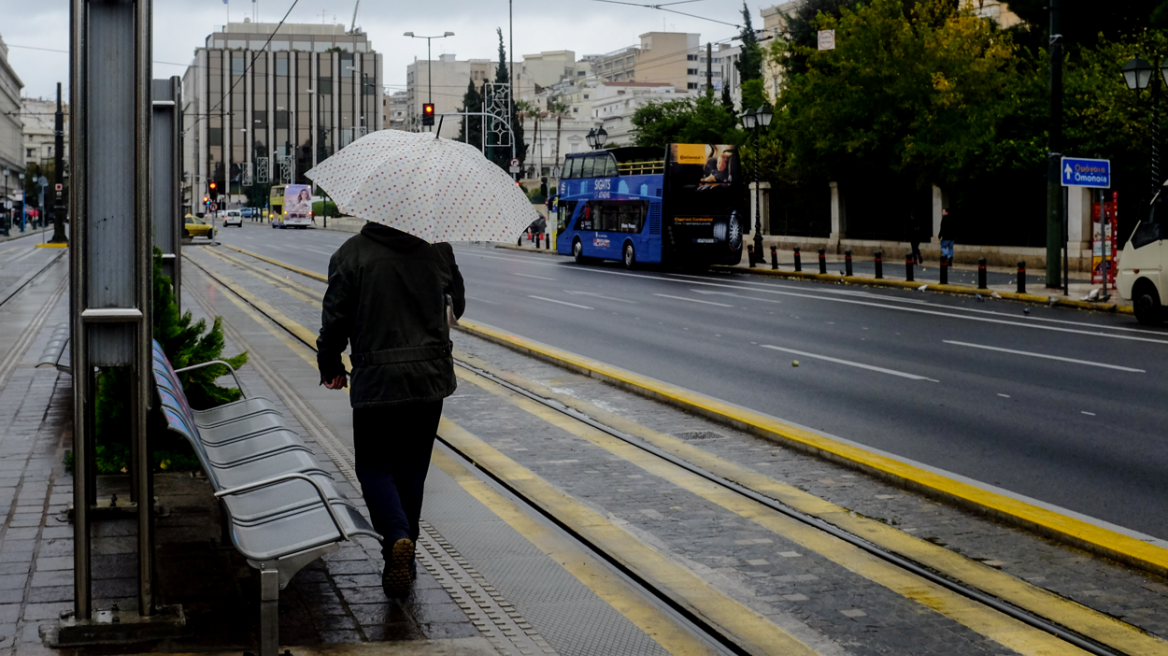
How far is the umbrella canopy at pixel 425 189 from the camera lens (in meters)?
5.04

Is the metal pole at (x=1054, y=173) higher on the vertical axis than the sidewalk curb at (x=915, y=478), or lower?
higher

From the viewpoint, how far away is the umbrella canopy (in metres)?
5.04

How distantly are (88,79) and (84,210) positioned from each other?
0.45m

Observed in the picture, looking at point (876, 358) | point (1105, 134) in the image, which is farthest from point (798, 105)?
point (876, 358)

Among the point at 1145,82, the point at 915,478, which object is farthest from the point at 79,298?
the point at 1145,82

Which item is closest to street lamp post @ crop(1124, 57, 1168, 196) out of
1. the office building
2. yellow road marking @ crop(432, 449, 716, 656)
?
yellow road marking @ crop(432, 449, 716, 656)

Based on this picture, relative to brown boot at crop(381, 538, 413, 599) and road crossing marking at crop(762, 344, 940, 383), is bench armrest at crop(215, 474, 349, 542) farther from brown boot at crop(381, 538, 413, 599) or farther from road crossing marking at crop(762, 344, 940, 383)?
road crossing marking at crop(762, 344, 940, 383)

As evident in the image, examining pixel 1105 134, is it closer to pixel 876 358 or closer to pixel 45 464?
pixel 876 358

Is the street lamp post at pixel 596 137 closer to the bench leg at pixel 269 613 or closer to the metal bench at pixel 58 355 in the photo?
the metal bench at pixel 58 355

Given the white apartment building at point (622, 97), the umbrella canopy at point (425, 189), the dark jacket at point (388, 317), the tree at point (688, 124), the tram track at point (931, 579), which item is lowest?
the tram track at point (931, 579)

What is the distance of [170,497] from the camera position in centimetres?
688

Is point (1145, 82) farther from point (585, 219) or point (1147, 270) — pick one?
point (585, 219)

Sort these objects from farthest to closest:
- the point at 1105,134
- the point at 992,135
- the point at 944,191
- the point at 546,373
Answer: the point at 944,191 < the point at 992,135 < the point at 1105,134 < the point at 546,373

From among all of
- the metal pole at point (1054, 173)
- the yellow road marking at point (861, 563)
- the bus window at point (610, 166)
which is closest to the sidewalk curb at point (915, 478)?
the yellow road marking at point (861, 563)
